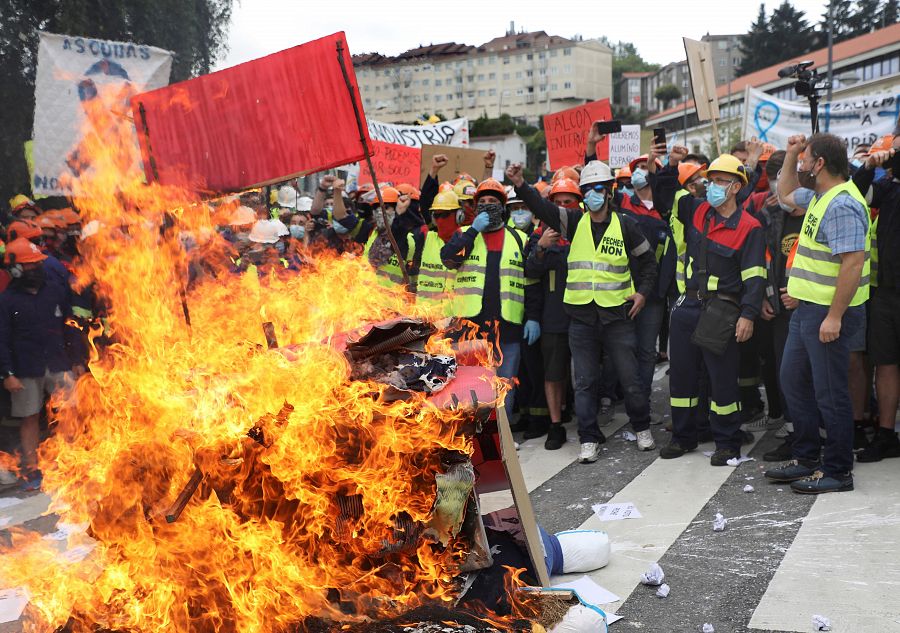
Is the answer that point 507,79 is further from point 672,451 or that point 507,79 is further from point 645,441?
point 672,451

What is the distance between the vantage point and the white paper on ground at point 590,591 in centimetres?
432

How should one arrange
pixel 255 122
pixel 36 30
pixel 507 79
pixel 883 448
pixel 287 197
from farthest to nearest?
1. pixel 507 79
2. pixel 36 30
3. pixel 287 197
4. pixel 883 448
5. pixel 255 122

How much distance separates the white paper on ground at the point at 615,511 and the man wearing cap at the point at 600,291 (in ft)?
4.11

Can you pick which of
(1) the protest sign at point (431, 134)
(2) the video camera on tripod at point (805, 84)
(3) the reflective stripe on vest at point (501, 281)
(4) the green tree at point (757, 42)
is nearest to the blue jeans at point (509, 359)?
(3) the reflective stripe on vest at point (501, 281)

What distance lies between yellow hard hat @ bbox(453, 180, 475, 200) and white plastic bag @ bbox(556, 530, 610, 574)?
4321 millimetres

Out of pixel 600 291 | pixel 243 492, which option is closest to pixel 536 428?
pixel 600 291

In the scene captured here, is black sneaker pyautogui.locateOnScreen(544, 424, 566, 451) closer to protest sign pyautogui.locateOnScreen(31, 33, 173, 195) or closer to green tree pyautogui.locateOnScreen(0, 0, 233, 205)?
protest sign pyautogui.locateOnScreen(31, 33, 173, 195)

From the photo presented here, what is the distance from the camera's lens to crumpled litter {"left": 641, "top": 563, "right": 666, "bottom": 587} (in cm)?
445

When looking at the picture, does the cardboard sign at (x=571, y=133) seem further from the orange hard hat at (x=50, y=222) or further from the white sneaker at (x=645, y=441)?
the orange hard hat at (x=50, y=222)

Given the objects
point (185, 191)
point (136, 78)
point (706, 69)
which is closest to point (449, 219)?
point (185, 191)

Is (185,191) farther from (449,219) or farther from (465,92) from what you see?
(465,92)

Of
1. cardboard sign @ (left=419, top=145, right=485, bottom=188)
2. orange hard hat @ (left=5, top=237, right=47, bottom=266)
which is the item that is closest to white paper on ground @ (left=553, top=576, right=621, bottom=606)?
orange hard hat @ (left=5, top=237, right=47, bottom=266)

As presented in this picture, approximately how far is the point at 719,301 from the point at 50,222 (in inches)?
313

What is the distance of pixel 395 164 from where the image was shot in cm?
1313
